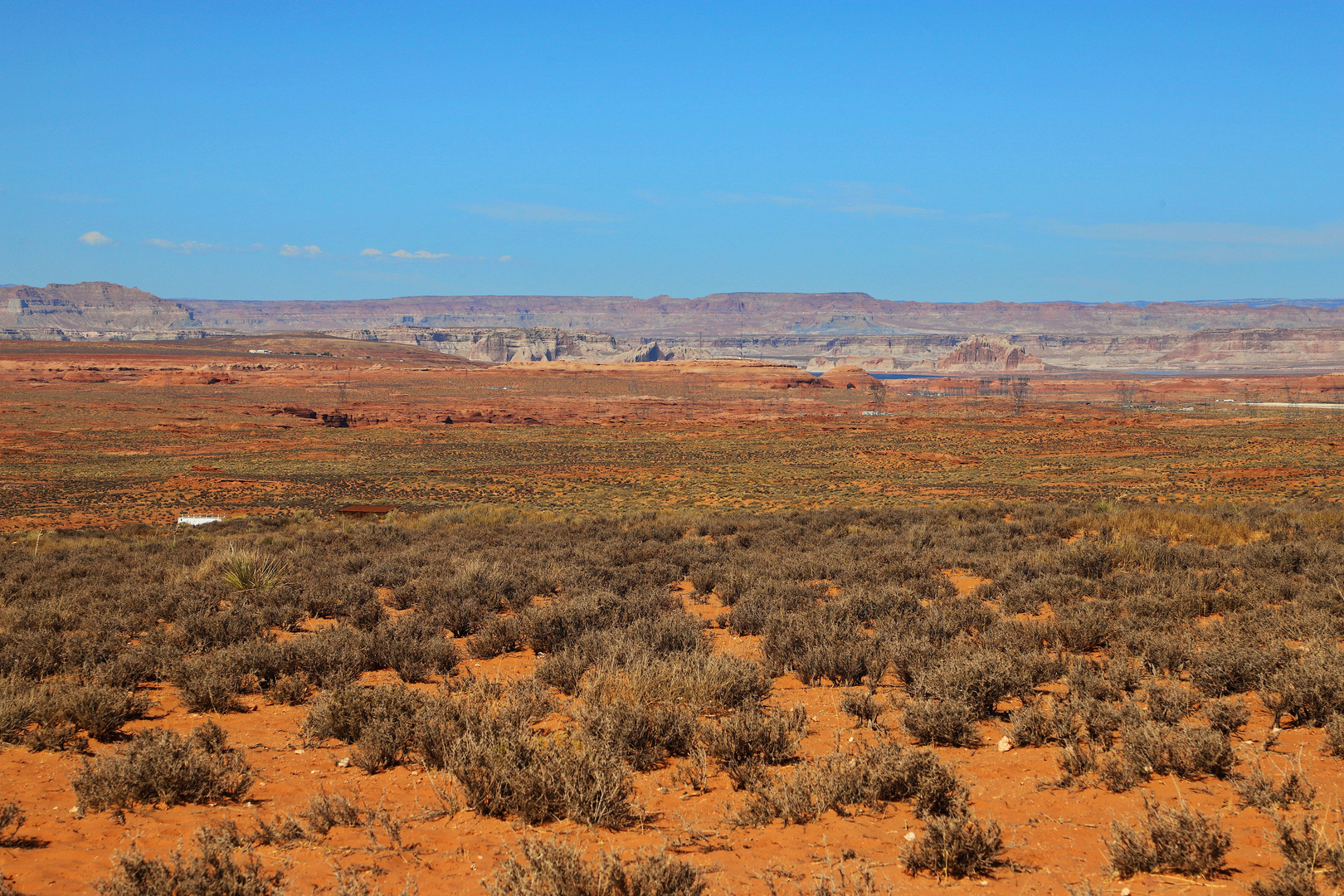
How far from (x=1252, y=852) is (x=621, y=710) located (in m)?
3.30

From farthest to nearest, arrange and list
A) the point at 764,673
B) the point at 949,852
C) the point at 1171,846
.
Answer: the point at 764,673 < the point at 949,852 < the point at 1171,846

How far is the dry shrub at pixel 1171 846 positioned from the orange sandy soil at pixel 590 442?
22667 mm

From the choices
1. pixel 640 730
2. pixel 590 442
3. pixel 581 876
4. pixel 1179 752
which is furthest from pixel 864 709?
pixel 590 442

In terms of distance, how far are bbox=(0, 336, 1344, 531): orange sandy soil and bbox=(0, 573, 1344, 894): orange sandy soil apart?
2115 centimetres

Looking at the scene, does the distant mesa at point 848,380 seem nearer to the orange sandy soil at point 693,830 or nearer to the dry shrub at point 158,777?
the orange sandy soil at point 693,830

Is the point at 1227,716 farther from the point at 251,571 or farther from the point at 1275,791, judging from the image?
the point at 251,571

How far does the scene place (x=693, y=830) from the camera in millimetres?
4133

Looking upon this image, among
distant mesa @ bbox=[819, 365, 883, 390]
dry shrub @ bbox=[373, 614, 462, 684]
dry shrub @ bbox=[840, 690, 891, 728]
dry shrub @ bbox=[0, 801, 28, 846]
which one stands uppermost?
distant mesa @ bbox=[819, 365, 883, 390]

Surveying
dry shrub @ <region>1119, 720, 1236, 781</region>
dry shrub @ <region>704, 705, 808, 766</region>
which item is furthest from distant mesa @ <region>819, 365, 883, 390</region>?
dry shrub @ <region>704, 705, 808, 766</region>

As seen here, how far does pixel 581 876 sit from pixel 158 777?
268 centimetres

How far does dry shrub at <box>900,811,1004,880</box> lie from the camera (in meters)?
3.72

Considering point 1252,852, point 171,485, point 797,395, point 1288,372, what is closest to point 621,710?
point 1252,852

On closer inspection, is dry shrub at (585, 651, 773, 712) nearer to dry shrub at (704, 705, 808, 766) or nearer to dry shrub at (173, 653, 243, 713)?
dry shrub at (704, 705, 808, 766)

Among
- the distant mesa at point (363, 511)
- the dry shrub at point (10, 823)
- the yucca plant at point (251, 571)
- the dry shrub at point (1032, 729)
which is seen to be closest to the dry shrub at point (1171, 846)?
the dry shrub at point (1032, 729)
